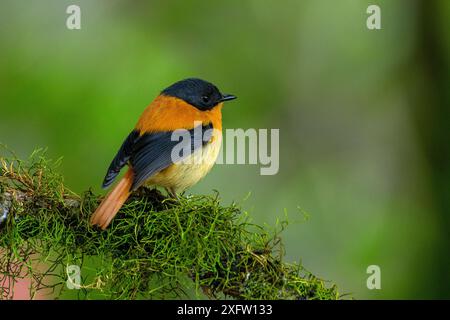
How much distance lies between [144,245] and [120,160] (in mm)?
861

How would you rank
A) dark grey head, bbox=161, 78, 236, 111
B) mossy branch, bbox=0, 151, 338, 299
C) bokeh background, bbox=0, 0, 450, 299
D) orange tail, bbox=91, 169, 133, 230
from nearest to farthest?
mossy branch, bbox=0, 151, 338, 299 < orange tail, bbox=91, 169, 133, 230 < dark grey head, bbox=161, 78, 236, 111 < bokeh background, bbox=0, 0, 450, 299

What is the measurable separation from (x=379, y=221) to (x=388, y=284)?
536mm

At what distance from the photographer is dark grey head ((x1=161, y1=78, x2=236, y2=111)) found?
168 inches

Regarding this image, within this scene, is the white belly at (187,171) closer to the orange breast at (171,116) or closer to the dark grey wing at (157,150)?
the dark grey wing at (157,150)

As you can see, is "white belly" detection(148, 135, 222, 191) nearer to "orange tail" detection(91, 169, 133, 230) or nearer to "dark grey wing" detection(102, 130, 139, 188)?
"dark grey wing" detection(102, 130, 139, 188)

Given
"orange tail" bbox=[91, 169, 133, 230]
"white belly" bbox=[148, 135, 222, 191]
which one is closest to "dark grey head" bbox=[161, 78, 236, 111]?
"white belly" bbox=[148, 135, 222, 191]

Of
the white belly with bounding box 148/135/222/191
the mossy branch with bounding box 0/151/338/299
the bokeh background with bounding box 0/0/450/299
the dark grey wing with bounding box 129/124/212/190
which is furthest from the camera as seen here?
the bokeh background with bounding box 0/0/450/299

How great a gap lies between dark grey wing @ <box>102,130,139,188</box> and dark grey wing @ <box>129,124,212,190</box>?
0.03 metres

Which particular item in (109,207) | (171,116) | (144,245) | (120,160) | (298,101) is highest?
(298,101)

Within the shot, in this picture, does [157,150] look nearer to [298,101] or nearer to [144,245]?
[144,245]

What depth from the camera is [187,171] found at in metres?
3.90

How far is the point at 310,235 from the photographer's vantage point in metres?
5.79

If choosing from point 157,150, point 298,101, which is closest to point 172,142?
point 157,150

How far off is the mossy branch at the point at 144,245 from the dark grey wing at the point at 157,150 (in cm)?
43
